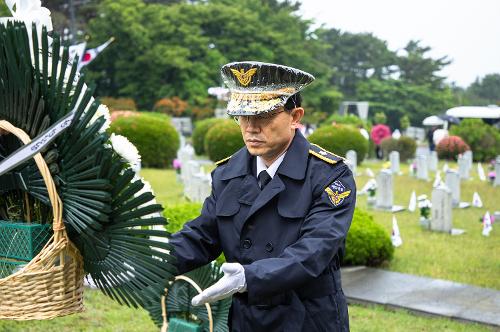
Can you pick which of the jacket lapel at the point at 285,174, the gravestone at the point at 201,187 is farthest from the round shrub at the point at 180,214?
the jacket lapel at the point at 285,174

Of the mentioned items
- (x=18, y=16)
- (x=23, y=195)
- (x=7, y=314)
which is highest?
(x=18, y=16)

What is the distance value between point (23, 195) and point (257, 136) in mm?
826

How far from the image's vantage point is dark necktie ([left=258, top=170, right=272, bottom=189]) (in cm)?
264

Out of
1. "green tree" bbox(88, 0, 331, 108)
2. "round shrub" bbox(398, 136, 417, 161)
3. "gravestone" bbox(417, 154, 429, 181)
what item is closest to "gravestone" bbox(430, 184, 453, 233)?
"gravestone" bbox(417, 154, 429, 181)

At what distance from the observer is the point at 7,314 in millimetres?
2273

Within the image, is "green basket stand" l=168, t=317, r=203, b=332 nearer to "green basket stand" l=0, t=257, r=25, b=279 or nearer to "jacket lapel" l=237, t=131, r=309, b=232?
"jacket lapel" l=237, t=131, r=309, b=232

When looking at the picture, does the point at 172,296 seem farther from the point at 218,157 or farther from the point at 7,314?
the point at 218,157

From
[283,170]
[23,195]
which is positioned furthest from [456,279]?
[23,195]

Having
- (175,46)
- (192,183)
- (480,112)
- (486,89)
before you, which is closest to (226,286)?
(192,183)

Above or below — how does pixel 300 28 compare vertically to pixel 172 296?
above

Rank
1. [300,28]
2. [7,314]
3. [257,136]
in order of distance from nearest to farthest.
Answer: [7,314], [257,136], [300,28]

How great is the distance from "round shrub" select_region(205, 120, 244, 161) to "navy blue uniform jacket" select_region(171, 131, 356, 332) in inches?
699

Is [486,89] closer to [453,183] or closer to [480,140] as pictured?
[480,140]

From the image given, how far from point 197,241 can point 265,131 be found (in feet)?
1.70
